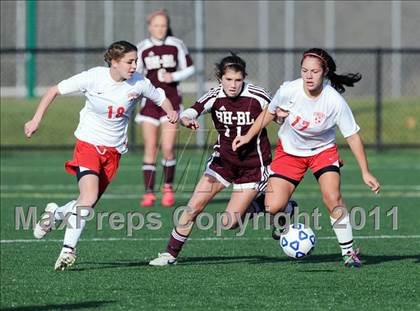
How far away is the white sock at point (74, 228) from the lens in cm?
835

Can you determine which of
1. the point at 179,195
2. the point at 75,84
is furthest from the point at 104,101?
the point at 179,195

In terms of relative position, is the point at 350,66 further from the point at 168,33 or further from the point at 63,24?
the point at 168,33

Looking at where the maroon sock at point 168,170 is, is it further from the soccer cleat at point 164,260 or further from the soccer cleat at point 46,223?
the soccer cleat at point 164,260

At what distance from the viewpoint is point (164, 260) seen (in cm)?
865

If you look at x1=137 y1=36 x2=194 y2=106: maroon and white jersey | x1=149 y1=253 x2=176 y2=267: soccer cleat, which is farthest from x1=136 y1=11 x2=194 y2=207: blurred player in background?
x1=149 y1=253 x2=176 y2=267: soccer cleat

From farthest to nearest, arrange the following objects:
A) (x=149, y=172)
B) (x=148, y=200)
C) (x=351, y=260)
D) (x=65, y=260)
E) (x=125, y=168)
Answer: (x=125, y=168), (x=149, y=172), (x=148, y=200), (x=351, y=260), (x=65, y=260)

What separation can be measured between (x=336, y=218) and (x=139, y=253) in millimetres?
1747

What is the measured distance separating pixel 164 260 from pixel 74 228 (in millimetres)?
720

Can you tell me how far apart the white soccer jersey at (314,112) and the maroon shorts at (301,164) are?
136mm

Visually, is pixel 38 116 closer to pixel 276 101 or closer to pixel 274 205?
pixel 276 101

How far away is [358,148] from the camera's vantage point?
8.35 metres

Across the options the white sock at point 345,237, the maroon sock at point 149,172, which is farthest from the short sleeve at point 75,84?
the maroon sock at point 149,172

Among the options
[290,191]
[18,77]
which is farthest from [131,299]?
[18,77]

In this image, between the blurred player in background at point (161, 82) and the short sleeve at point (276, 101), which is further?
the blurred player in background at point (161, 82)
